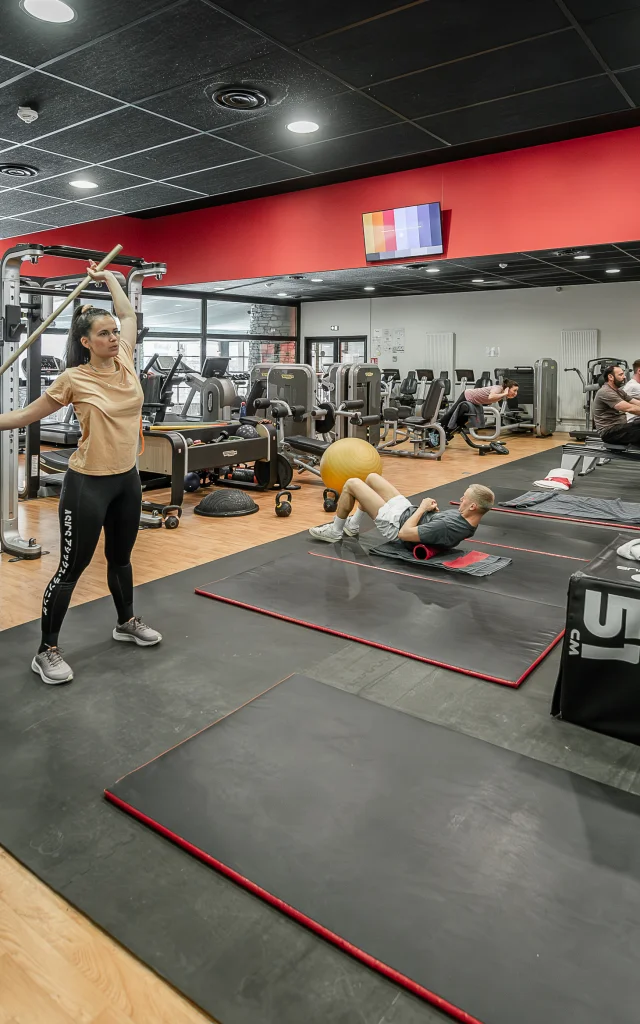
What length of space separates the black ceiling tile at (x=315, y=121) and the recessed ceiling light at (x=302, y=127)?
35mm

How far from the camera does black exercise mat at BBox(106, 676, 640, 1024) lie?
1.28m

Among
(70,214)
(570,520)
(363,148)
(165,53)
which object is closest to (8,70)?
(165,53)

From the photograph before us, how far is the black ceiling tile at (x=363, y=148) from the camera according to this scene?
483 cm

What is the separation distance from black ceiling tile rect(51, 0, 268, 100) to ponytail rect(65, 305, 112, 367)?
5.42 ft

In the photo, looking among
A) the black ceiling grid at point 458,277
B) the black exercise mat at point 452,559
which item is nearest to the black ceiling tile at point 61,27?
the black exercise mat at point 452,559

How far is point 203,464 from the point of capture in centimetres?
560

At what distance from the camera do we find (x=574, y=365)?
454 inches

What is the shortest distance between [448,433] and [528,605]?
20.0 feet

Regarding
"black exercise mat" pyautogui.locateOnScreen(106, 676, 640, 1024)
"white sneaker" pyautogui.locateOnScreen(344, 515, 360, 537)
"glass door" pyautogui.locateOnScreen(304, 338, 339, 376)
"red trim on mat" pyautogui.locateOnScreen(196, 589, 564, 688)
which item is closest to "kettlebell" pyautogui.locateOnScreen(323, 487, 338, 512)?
"white sneaker" pyautogui.locateOnScreen(344, 515, 360, 537)

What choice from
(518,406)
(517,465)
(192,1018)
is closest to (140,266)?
(192,1018)

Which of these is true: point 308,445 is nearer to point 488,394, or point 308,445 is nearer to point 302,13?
point 488,394

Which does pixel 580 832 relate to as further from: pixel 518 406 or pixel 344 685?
pixel 518 406

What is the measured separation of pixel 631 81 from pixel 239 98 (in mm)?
2288

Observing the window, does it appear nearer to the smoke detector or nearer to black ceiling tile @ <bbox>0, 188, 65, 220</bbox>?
black ceiling tile @ <bbox>0, 188, 65, 220</bbox>
